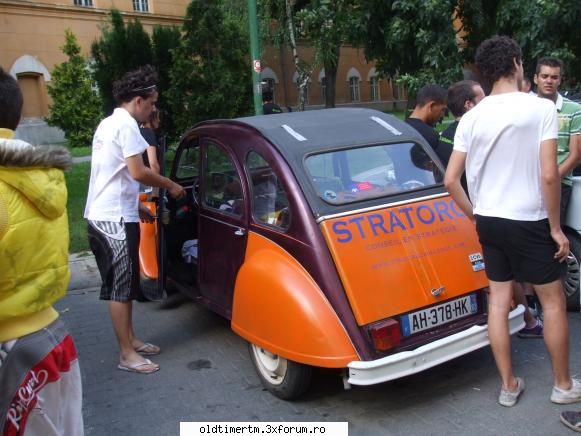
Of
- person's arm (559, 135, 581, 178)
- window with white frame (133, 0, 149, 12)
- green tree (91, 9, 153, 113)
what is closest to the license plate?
person's arm (559, 135, 581, 178)

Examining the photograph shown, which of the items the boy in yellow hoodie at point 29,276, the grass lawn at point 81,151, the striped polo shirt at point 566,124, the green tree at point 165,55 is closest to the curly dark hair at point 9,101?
the boy in yellow hoodie at point 29,276

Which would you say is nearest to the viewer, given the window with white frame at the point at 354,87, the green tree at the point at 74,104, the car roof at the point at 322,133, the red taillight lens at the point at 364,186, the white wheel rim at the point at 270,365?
the white wheel rim at the point at 270,365

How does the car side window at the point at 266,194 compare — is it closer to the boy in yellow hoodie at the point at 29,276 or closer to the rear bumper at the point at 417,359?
the rear bumper at the point at 417,359

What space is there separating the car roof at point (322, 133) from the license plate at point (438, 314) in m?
0.73

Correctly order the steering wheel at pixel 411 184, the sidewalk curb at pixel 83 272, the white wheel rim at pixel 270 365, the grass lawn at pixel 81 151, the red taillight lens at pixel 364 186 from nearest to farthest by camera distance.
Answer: the white wheel rim at pixel 270 365
the red taillight lens at pixel 364 186
the steering wheel at pixel 411 184
the sidewalk curb at pixel 83 272
the grass lawn at pixel 81 151

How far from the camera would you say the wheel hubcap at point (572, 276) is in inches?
181

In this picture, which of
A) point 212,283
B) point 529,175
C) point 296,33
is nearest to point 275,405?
point 212,283

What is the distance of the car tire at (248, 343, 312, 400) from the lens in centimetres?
342

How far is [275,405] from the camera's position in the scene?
11.6ft

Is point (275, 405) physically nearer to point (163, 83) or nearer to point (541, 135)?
point (541, 135)

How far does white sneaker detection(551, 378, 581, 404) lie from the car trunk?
2.20 feet

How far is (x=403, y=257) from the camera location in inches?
135

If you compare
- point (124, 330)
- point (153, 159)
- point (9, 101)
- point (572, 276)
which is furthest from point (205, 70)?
point (9, 101)

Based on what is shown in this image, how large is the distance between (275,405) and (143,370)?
1.11 m
